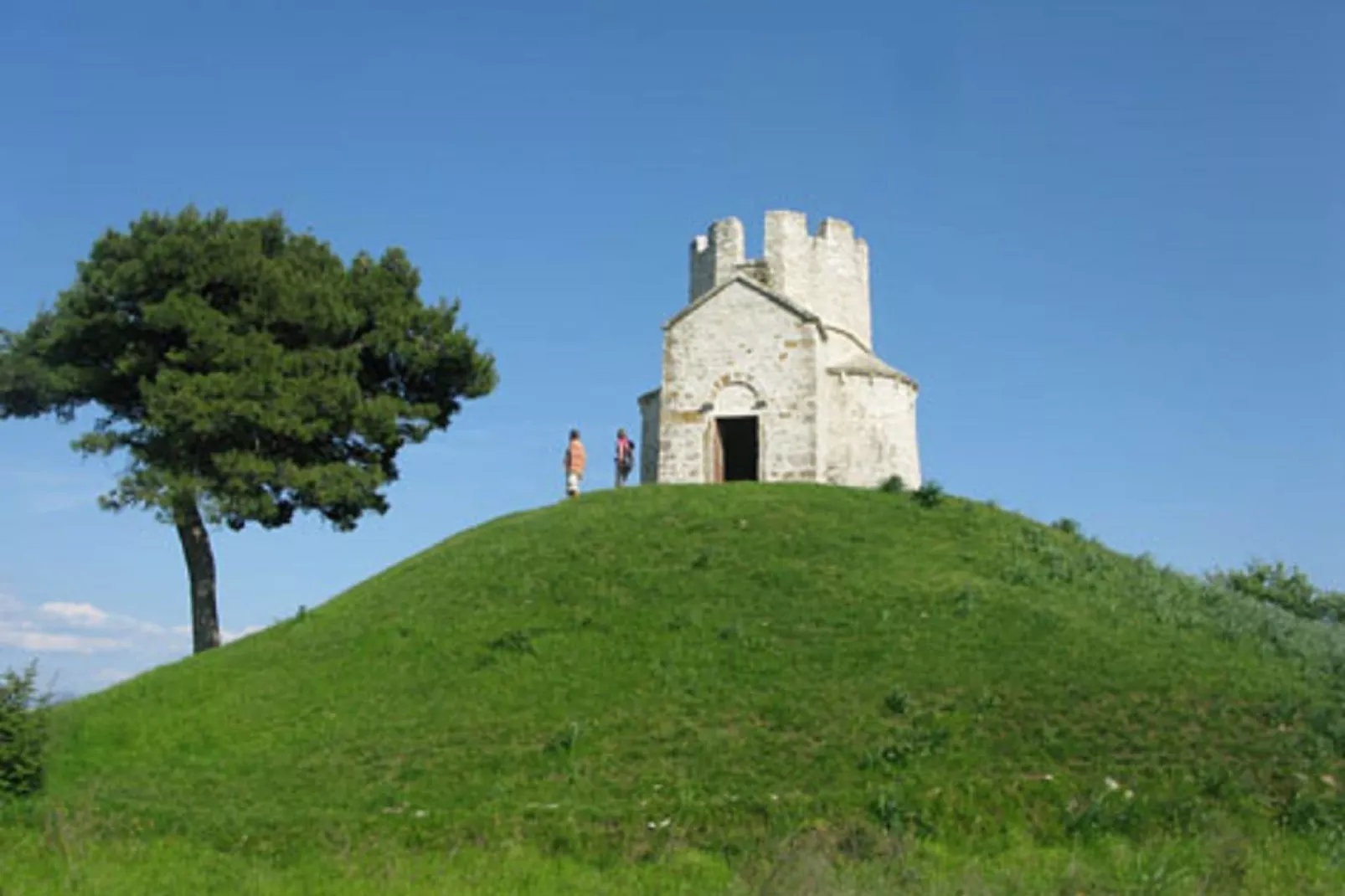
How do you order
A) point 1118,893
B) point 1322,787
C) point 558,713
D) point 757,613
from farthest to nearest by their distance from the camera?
point 757,613
point 558,713
point 1322,787
point 1118,893

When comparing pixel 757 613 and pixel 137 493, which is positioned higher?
pixel 137 493

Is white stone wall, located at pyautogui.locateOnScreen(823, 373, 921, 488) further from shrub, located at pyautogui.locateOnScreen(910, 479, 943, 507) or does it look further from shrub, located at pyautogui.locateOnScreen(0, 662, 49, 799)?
shrub, located at pyautogui.locateOnScreen(0, 662, 49, 799)

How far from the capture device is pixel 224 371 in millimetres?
30703

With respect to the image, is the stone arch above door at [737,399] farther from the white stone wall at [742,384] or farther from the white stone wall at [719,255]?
the white stone wall at [719,255]

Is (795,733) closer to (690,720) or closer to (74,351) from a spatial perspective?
(690,720)

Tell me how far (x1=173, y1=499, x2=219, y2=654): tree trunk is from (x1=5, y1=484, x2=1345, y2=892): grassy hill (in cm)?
610

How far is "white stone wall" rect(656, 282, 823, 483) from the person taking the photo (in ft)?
110

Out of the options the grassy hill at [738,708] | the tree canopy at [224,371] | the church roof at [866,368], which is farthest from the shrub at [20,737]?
the church roof at [866,368]

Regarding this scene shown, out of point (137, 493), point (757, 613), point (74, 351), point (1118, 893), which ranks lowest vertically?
point (1118, 893)

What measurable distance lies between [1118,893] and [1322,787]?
17.9ft

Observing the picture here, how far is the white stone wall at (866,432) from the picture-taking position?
35.3m

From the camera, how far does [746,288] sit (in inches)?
1378

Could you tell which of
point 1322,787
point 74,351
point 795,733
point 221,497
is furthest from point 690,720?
point 74,351

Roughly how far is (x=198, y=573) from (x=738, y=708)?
18.5 metres
